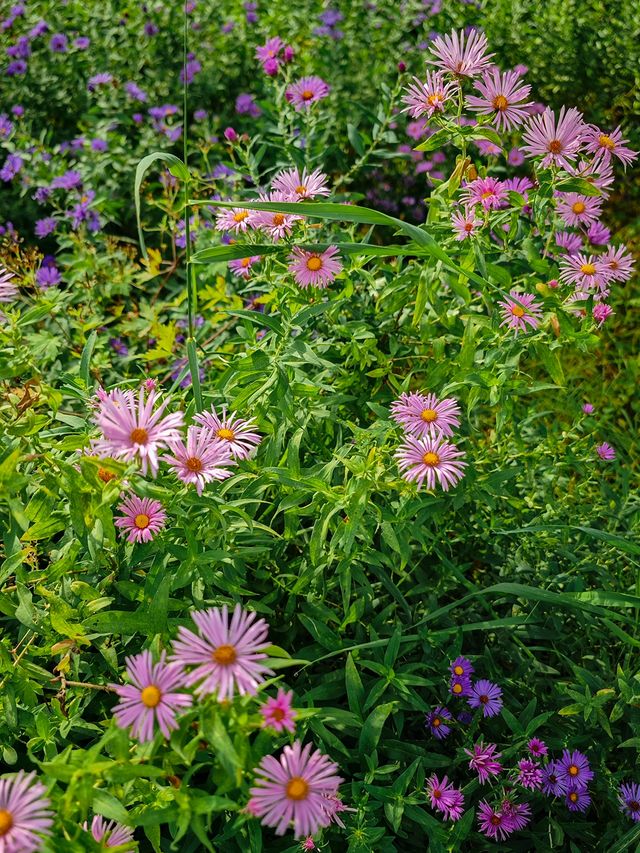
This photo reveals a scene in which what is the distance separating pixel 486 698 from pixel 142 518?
2.38 ft

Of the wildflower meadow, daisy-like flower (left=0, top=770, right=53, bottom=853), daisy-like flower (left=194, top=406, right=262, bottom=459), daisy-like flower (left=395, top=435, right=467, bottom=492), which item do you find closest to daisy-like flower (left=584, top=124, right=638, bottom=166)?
the wildflower meadow

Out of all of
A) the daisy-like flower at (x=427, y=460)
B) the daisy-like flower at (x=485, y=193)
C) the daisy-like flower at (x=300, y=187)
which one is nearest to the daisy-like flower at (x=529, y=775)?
the daisy-like flower at (x=427, y=460)

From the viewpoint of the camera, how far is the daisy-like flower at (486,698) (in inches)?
59.1

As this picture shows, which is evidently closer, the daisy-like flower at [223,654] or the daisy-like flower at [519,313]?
the daisy-like flower at [223,654]

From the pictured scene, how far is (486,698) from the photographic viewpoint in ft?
4.93

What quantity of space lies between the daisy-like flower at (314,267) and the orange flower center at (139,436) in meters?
0.48

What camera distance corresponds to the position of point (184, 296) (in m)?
2.28

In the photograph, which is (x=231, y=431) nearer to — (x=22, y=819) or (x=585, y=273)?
(x=22, y=819)

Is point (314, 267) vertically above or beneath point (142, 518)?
above

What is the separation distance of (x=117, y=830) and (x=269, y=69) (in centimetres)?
196

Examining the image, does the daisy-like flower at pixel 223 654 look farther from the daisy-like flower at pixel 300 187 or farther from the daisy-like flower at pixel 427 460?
the daisy-like flower at pixel 300 187

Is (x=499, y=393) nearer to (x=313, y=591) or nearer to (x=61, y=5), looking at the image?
(x=313, y=591)

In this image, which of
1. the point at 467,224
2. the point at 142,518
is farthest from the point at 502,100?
the point at 142,518

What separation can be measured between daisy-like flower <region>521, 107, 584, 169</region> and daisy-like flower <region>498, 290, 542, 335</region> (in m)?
0.24
